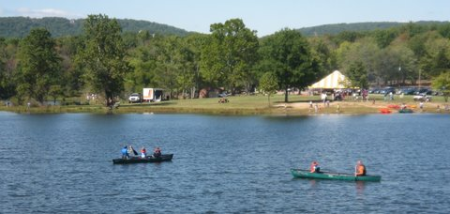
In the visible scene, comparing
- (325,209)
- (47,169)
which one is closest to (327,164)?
(325,209)

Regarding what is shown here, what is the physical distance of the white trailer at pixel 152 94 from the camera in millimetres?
166500

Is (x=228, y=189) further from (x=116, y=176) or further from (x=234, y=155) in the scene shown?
(x=234, y=155)

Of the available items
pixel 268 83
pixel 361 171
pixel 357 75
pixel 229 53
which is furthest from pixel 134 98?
pixel 361 171

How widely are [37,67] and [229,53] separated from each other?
45.2m

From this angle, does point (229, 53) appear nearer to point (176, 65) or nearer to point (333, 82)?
point (176, 65)

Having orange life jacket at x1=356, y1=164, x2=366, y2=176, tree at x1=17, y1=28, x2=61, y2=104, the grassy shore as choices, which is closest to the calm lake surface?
orange life jacket at x1=356, y1=164, x2=366, y2=176

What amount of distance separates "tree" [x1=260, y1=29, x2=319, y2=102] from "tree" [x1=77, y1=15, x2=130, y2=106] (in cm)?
2978

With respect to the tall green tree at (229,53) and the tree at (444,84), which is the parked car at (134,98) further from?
the tree at (444,84)

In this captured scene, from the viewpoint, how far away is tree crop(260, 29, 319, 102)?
5305 inches

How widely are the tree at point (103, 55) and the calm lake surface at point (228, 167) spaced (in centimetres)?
2540

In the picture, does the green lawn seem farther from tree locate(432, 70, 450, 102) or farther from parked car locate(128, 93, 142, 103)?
parked car locate(128, 93, 142, 103)

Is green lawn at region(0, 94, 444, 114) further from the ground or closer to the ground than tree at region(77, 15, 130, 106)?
closer to the ground

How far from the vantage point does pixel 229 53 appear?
16738 cm

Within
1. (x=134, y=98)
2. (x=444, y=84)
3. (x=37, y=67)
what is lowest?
(x=134, y=98)
